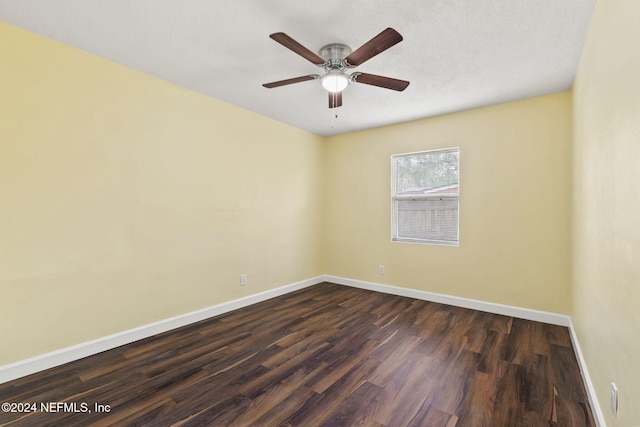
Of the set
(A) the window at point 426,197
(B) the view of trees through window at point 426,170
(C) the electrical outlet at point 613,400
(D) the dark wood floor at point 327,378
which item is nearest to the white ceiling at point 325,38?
(B) the view of trees through window at point 426,170

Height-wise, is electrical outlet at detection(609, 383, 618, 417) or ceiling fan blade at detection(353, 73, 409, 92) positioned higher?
ceiling fan blade at detection(353, 73, 409, 92)

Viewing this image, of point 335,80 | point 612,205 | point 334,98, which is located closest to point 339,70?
point 335,80

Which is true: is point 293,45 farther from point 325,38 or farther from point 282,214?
point 282,214

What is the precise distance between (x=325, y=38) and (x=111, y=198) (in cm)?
232

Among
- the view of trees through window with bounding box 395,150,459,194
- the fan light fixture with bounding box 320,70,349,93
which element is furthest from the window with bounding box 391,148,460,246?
the fan light fixture with bounding box 320,70,349,93

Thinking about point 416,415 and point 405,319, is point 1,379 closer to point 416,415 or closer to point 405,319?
point 416,415

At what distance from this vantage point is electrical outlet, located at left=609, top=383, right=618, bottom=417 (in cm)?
131

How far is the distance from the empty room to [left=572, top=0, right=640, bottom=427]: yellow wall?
0.02 metres

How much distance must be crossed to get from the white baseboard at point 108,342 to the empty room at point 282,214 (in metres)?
0.02

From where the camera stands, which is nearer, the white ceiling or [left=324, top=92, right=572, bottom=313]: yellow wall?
the white ceiling

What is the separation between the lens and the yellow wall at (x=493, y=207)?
3121 millimetres

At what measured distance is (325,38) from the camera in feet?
7.08

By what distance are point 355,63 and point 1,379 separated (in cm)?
339

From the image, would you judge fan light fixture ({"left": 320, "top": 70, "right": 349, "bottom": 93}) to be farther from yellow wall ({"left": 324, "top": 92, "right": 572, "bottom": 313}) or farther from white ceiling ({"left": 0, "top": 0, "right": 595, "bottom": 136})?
yellow wall ({"left": 324, "top": 92, "right": 572, "bottom": 313})
